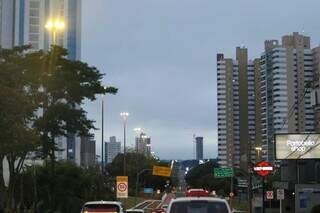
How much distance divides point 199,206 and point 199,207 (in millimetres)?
22

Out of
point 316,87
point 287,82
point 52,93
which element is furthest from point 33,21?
point 287,82

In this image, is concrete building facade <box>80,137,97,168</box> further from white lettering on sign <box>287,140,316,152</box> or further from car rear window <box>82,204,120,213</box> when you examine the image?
car rear window <box>82,204,120,213</box>

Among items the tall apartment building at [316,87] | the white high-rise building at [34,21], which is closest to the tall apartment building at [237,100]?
the tall apartment building at [316,87]

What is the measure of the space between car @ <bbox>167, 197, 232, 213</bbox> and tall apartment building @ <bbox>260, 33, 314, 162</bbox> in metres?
26.3

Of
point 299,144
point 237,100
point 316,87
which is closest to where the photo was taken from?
point 316,87

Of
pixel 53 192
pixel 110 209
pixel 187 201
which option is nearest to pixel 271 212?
pixel 53 192

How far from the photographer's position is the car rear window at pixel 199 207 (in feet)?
46.7

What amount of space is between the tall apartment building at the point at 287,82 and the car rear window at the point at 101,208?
18195 millimetres

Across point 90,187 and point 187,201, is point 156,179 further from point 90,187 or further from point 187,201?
point 187,201

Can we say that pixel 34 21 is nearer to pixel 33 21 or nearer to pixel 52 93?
pixel 33 21

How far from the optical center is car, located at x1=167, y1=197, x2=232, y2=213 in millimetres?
14250

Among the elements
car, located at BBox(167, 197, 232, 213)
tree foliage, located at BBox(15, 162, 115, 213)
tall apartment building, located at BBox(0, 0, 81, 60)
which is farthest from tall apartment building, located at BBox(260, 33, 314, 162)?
car, located at BBox(167, 197, 232, 213)

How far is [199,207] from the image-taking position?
14305 millimetres

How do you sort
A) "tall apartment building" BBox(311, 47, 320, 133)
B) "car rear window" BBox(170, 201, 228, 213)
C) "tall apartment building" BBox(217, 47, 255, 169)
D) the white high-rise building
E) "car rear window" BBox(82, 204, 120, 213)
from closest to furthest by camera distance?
"car rear window" BBox(170, 201, 228, 213)
"car rear window" BBox(82, 204, 120, 213)
"tall apartment building" BBox(311, 47, 320, 133)
the white high-rise building
"tall apartment building" BBox(217, 47, 255, 169)
